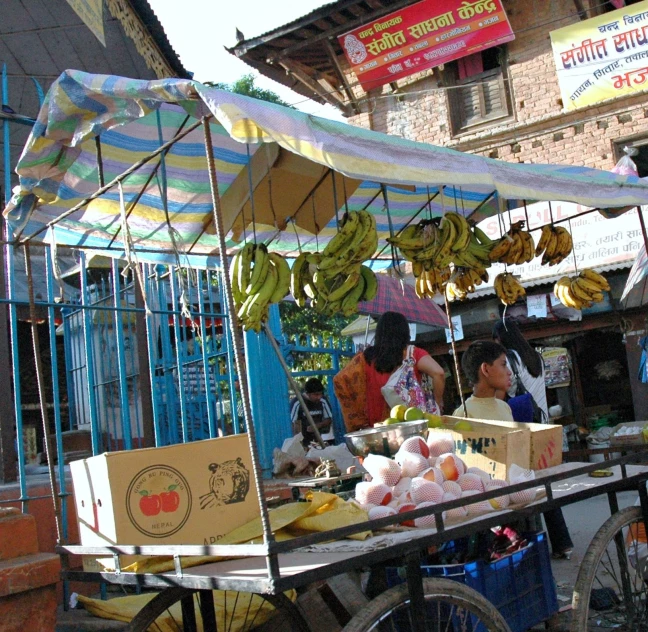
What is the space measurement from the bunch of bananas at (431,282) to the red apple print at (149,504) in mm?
2959

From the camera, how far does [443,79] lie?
44.4ft

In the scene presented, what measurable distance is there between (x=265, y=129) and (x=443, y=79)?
12.2 m

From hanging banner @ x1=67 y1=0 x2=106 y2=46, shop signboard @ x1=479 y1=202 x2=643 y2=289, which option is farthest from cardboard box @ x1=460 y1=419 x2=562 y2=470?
shop signboard @ x1=479 y1=202 x2=643 y2=289

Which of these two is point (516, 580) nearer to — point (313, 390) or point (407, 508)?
point (407, 508)

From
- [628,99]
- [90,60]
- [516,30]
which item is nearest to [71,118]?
[90,60]

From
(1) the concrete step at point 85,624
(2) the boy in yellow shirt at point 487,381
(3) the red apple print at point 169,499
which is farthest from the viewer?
(2) the boy in yellow shirt at point 487,381

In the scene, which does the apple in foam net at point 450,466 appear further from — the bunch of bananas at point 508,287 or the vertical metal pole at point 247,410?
the bunch of bananas at point 508,287

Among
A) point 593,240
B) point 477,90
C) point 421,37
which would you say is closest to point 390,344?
point 593,240

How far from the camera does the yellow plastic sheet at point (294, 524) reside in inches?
97.5

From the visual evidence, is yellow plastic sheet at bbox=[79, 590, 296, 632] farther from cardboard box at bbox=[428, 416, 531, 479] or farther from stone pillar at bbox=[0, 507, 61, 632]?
cardboard box at bbox=[428, 416, 531, 479]

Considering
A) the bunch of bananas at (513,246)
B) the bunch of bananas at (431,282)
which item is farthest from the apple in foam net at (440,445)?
the bunch of bananas at (431,282)

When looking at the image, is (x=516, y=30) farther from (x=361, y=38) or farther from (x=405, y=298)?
(x=405, y=298)

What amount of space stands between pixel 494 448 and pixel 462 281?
2.26 m

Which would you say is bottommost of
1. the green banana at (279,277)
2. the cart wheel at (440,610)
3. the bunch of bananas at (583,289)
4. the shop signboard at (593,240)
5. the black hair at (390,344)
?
the cart wheel at (440,610)
